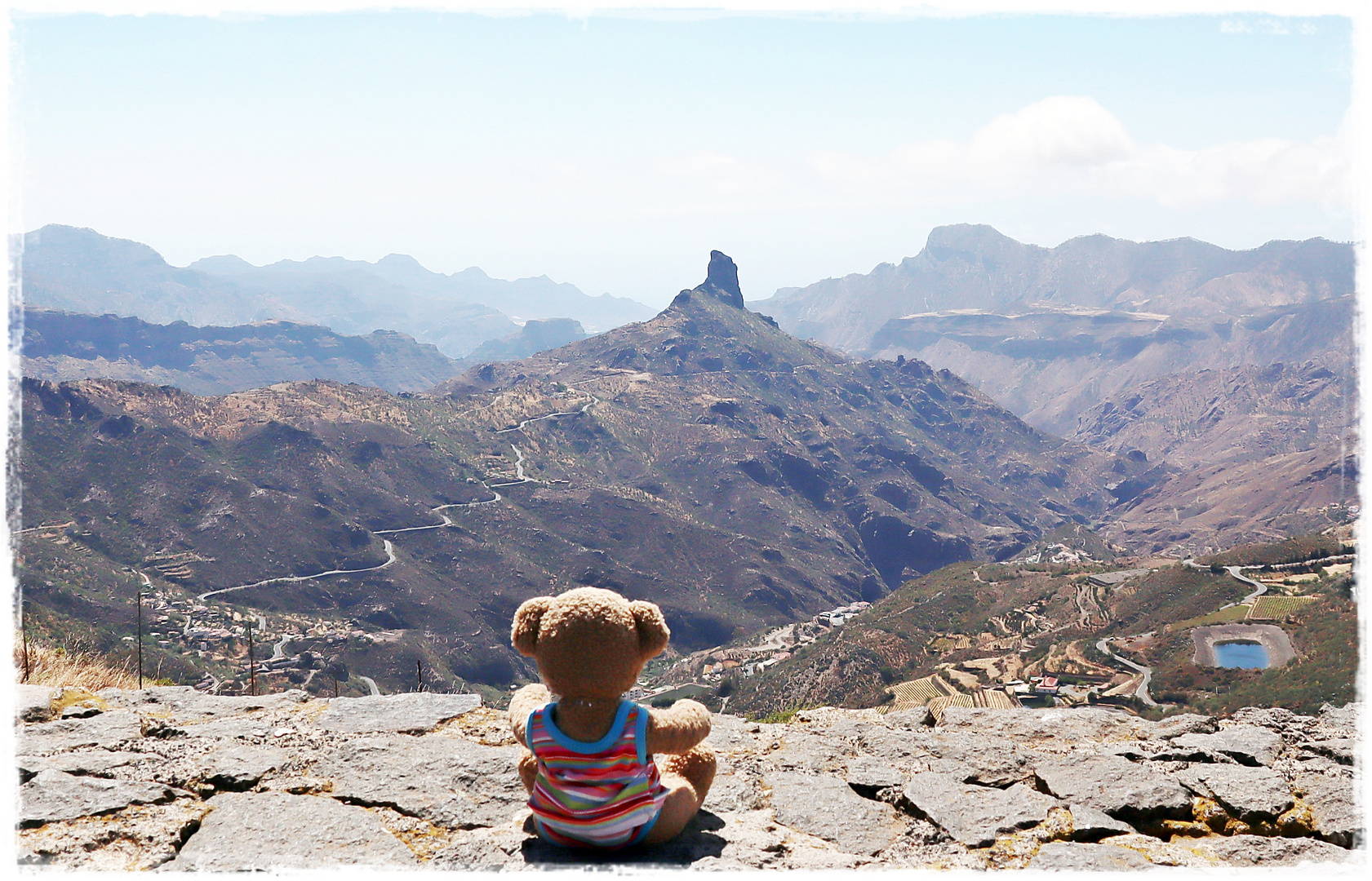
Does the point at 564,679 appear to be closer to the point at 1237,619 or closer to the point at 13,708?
the point at 13,708

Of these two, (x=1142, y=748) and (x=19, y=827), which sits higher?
(x=19, y=827)

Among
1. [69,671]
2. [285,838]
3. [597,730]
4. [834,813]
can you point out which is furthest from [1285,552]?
[285,838]

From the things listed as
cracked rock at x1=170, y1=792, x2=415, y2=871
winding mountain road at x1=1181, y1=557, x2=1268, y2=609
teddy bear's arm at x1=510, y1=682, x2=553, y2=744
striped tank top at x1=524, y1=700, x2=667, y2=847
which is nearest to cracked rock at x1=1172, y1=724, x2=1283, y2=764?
striped tank top at x1=524, y1=700, x2=667, y2=847

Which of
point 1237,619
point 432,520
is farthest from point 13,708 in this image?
point 432,520

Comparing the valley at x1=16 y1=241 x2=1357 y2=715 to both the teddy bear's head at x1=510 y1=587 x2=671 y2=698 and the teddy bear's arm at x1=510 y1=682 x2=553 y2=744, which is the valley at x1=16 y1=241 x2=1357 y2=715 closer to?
the teddy bear's arm at x1=510 y1=682 x2=553 y2=744

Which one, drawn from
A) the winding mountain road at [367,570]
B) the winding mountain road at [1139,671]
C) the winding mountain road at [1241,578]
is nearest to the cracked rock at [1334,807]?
the winding mountain road at [1139,671]

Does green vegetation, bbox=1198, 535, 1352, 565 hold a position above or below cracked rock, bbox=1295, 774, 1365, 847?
below
